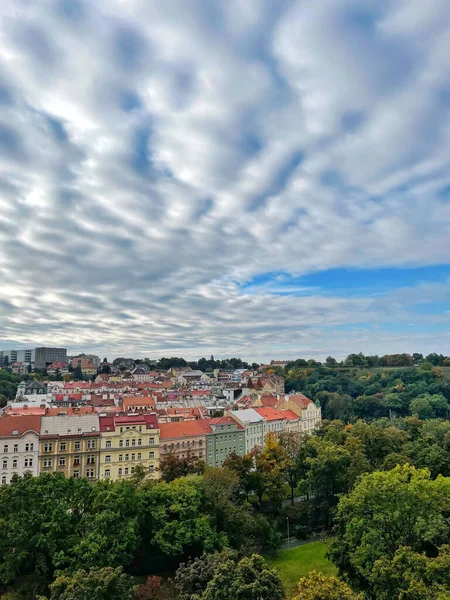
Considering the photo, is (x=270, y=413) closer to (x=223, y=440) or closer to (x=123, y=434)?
(x=223, y=440)

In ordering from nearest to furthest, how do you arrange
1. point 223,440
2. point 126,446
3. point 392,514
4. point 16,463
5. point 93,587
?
point 93,587, point 392,514, point 16,463, point 126,446, point 223,440

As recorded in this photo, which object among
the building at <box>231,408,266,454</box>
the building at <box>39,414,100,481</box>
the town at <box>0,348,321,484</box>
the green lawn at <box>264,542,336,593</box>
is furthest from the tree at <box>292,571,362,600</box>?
the building at <box>231,408,266,454</box>

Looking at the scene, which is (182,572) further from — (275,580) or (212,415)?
(212,415)

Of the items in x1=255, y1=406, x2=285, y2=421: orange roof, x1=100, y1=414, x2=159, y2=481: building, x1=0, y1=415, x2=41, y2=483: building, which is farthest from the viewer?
x1=255, y1=406, x2=285, y2=421: orange roof

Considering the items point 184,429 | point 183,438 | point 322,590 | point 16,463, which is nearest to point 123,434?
point 183,438

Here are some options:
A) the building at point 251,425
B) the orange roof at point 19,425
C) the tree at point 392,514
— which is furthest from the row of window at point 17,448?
the tree at point 392,514

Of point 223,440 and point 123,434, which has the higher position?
point 123,434

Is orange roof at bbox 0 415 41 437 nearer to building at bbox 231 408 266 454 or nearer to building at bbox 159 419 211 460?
building at bbox 159 419 211 460
